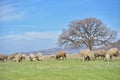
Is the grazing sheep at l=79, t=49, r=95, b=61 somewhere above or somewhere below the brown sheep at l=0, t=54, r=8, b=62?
below

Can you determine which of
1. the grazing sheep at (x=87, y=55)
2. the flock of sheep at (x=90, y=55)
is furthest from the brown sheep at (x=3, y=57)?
the grazing sheep at (x=87, y=55)

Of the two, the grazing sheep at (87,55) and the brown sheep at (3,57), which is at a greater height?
the brown sheep at (3,57)

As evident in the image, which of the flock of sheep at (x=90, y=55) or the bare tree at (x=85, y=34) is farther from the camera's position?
the bare tree at (x=85, y=34)

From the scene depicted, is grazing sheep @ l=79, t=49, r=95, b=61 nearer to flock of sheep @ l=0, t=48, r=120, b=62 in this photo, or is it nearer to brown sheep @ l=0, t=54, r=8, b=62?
flock of sheep @ l=0, t=48, r=120, b=62

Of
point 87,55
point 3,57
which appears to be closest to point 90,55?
point 87,55

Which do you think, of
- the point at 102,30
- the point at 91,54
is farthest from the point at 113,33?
the point at 91,54

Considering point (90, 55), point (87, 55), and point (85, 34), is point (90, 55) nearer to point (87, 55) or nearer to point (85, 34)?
point (87, 55)

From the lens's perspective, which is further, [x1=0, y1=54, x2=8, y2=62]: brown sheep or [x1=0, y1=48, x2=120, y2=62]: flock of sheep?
[x1=0, y1=54, x2=8, y2=62]: brown sheep

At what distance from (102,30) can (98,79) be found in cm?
5121

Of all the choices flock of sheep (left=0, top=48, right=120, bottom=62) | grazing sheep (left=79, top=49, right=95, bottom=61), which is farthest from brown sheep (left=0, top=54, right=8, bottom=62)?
grazing sheep (left=79, top=49, right=95, bottom=61)

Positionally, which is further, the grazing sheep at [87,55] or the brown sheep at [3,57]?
the brown sheep at [3,57]

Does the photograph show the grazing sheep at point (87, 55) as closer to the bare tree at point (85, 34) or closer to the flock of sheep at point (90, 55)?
the flock of sheep at point (90, 55)

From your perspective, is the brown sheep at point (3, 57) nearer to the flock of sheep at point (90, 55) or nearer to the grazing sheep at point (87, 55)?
the flock of sheep at point (90, 55)

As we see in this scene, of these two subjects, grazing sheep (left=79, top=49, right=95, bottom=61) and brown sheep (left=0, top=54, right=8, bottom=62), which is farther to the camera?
brown sheep (left=0, top=54, right=8, bottom=62)
